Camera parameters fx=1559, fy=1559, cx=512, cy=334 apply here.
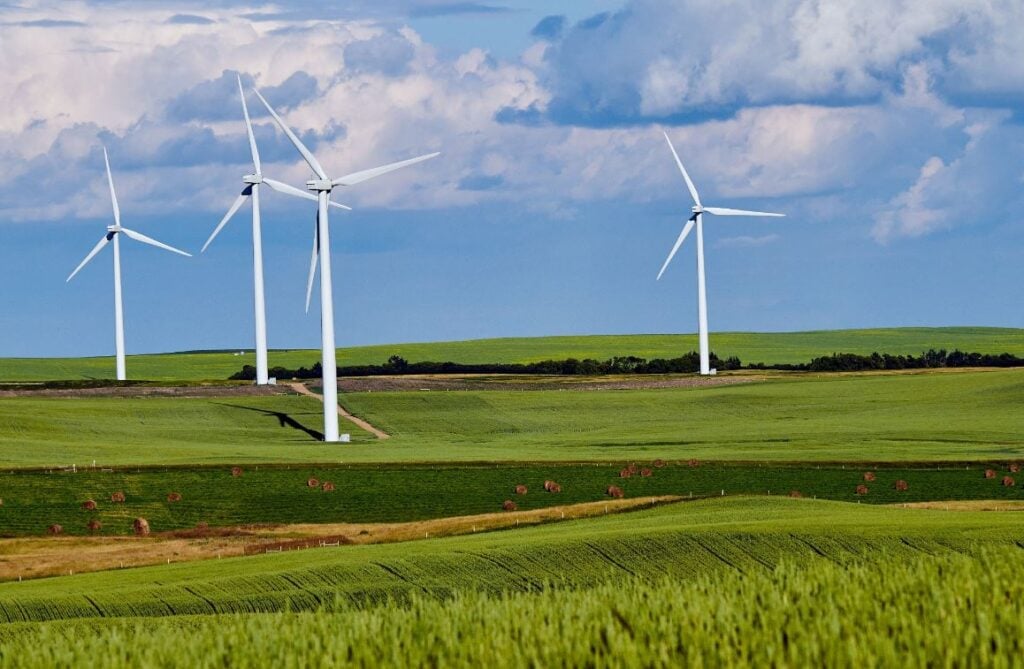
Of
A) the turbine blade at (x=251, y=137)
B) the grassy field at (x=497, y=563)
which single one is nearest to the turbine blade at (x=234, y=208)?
the turbine blade at (x=251, y=137)

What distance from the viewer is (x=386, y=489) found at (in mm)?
56344

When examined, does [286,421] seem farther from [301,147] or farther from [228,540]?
[228,540]

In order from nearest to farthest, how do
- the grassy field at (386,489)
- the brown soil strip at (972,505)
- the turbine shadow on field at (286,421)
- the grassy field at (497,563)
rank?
1. the grassy field at (497,563)
2. the brown soil strip at (972,505)
3. the grassy field at (386,489)
4. the turbine shadow on field at (286,421)

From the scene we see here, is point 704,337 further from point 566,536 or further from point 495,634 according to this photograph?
point 495,634

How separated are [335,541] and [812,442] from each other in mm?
35869

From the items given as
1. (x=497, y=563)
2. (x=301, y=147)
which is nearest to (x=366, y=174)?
(x=301, y=147)

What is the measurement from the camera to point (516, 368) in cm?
13862

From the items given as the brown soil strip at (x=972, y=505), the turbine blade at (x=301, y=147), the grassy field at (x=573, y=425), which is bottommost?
the brown soil strip at (x=972, y=505)

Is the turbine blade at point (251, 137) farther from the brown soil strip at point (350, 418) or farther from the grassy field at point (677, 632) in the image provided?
the grassy field at point (677, 632)

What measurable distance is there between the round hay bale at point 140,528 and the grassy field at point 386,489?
39 cm

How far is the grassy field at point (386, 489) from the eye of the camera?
167ft

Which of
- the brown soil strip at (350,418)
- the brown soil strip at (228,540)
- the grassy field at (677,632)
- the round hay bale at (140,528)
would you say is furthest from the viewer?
the brown soil strip at (350,418)

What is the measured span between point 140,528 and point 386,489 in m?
10.3

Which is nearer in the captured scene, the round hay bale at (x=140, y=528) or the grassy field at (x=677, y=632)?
the grassy field at (x=677, y=632)
